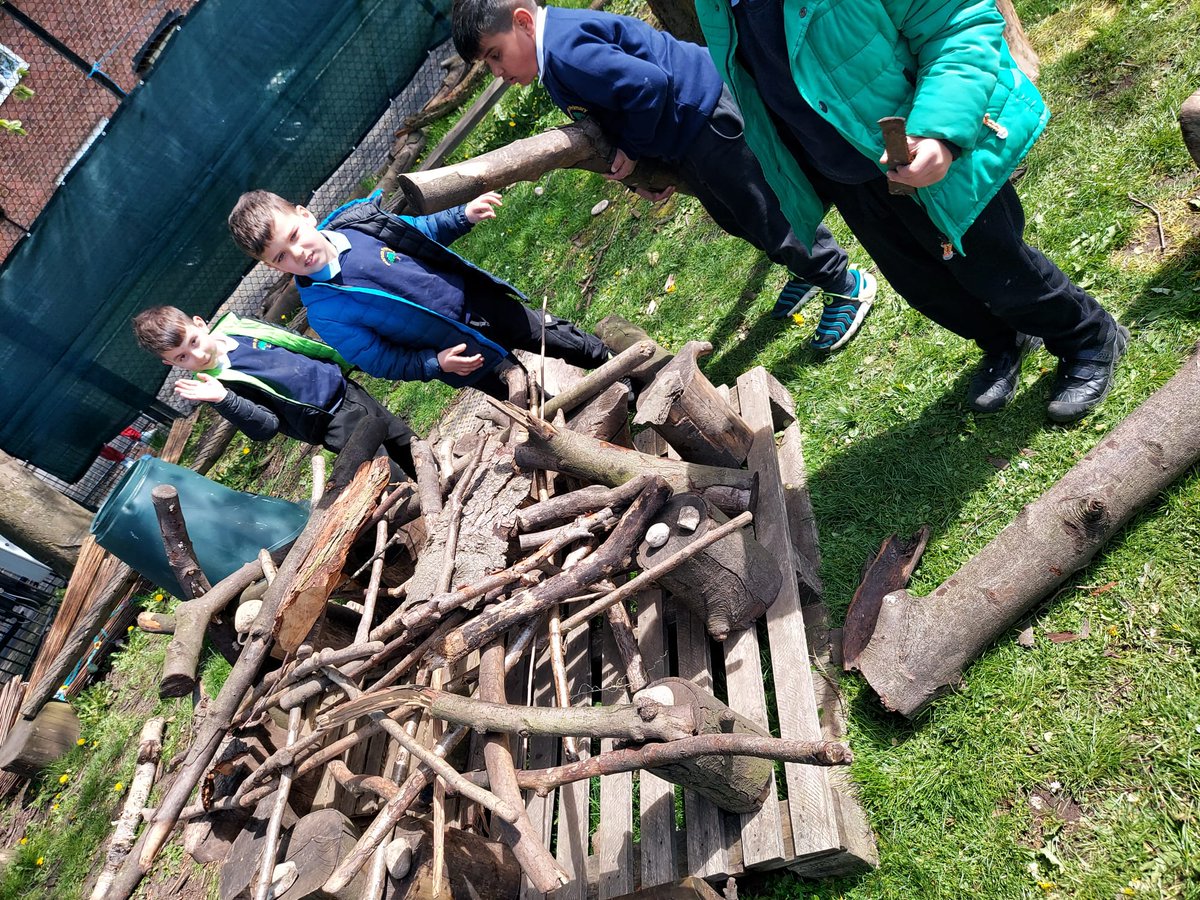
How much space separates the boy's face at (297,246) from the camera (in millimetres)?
3346

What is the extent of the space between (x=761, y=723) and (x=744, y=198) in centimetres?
208

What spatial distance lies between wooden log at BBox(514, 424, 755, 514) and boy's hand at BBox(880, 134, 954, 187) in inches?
50.6

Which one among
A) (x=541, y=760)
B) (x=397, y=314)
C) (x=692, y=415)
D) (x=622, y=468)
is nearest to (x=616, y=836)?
(x=541, y=760)

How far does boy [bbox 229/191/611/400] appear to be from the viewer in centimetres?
340

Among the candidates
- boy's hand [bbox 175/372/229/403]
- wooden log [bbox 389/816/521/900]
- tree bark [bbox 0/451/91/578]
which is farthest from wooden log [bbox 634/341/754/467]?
tree bark [bbox 0/451/91/578]

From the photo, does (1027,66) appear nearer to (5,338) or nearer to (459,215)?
(459,215)

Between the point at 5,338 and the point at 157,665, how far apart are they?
2890 mm

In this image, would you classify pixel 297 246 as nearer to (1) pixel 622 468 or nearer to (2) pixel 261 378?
(2) pixel 261 378

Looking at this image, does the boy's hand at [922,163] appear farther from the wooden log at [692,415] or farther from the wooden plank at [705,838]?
the wooden plank at [705,838]

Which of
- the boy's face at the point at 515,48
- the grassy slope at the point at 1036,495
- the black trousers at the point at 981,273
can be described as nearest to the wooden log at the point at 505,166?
Answer: the boy's face at the point at 515,48

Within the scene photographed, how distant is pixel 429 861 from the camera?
7.72 ft

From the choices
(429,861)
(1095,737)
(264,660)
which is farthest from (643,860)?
(264,660)

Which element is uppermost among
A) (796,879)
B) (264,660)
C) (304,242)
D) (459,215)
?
(304,242)

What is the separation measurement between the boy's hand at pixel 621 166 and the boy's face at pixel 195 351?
7.16ft
